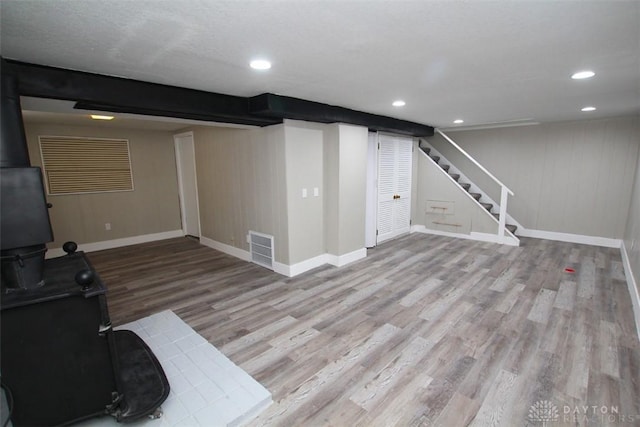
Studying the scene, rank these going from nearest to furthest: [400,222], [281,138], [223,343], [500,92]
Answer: [223,343] < [500,92] < [281,138] < [400,222]

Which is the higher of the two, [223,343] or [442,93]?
[442,93]

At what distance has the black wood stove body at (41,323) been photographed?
57.2 inches

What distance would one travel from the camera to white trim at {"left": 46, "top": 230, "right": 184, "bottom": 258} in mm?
4840

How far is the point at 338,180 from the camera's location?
14.0ft

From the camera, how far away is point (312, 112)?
3721 millimetres

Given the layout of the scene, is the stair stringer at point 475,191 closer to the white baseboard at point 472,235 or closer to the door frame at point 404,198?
the white baseboard at point 472,235

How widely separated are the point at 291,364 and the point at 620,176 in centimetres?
644

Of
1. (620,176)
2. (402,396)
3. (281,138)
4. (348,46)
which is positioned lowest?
(402,396)

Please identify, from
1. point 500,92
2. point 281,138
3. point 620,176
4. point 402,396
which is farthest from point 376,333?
point 620,176

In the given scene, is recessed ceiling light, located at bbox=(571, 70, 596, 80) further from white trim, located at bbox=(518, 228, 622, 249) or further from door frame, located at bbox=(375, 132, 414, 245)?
white trim, located at bbox=(518, 228, 622, 249)

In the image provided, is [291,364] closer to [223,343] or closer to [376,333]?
[223,343]

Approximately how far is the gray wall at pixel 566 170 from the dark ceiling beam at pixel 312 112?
103 inches

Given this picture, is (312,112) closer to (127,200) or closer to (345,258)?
(345,258)

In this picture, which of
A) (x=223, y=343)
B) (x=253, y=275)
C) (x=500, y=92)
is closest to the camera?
(x=223, y=343)
